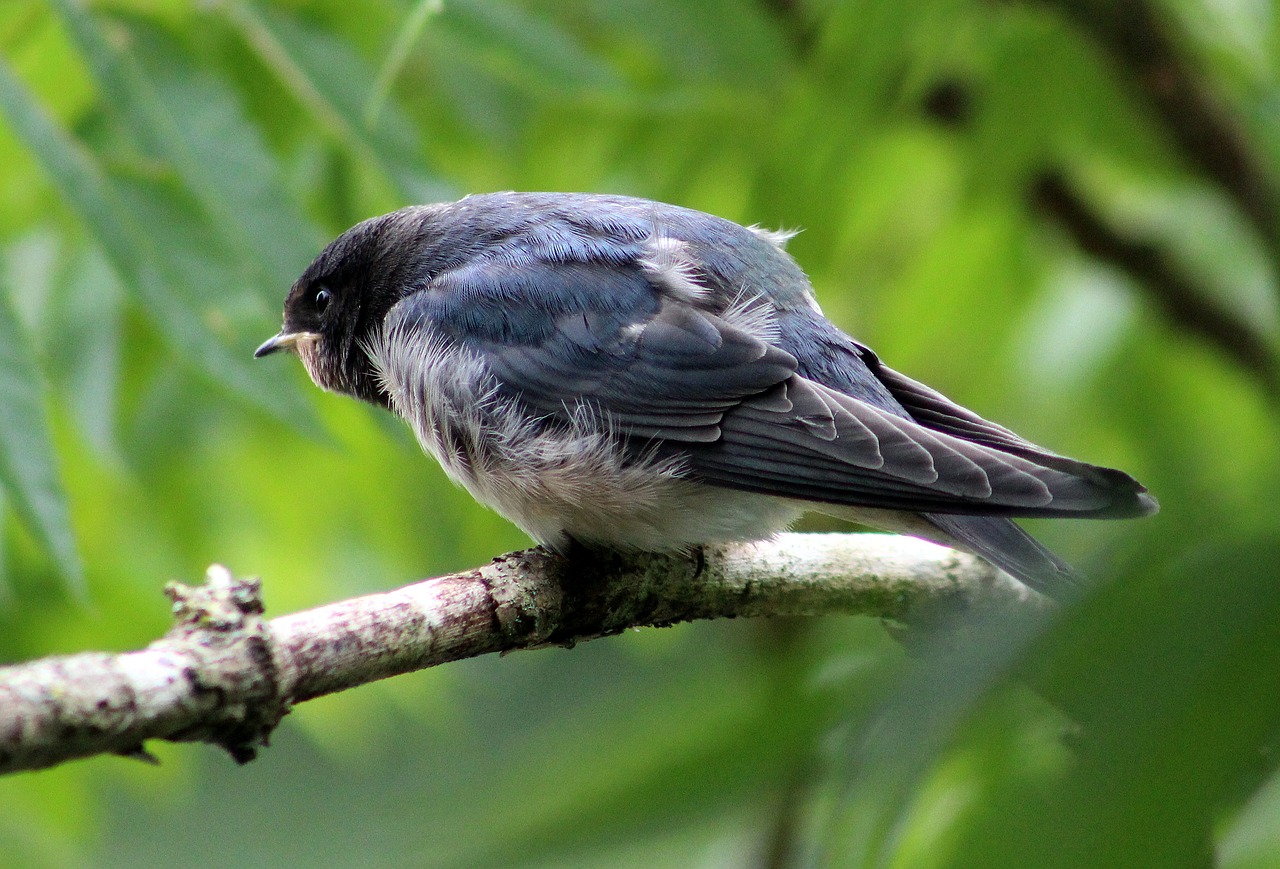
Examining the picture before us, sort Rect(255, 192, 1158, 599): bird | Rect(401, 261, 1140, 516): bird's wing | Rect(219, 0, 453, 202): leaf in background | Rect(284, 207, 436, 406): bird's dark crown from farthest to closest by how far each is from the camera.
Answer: Rect(284, 207, 436, 406): bird's dark crown → Rect(219, 0, 453, 202): leaf in background → Rect(255, 192, 1158, 599): bird → Rect(401, 261, 1140, 516): bird's wing

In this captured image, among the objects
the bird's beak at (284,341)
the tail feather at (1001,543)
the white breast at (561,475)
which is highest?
the bird's beak at (284,341)

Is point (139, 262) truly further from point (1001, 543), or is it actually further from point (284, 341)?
point (1001, 543)

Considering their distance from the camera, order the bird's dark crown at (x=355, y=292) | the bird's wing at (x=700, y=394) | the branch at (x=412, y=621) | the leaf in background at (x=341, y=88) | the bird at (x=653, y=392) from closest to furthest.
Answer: the branch at (x=412, y=621) < the bird's wing at (x=700, y=394) < the bird at (x=653, y=392) < the leaf in background at (x=341, y=88) < the bird's dark crown at (x=355, y=292)

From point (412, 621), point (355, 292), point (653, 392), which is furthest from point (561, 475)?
point (355, 292)

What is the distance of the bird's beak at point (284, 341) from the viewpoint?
3.04 metres

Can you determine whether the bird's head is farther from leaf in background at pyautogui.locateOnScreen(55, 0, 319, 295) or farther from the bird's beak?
leaf in background at pyautogui.locateOnScreen(55, 0, 319, 295)

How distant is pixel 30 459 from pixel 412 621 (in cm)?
77

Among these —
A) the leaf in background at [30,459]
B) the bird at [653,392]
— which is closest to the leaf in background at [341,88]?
the bird at [653,392]

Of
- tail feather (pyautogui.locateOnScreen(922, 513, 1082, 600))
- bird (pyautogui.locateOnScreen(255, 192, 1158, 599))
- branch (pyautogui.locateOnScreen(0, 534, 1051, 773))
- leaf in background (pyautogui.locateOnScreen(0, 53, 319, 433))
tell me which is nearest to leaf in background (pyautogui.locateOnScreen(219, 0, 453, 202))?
bird (pyautogui.locateOnScreen(255, 192, 1158, 599))

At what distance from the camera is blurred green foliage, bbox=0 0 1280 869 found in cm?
174

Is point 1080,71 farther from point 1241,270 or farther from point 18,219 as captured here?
point 18,219

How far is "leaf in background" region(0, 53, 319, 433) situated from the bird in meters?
0.39

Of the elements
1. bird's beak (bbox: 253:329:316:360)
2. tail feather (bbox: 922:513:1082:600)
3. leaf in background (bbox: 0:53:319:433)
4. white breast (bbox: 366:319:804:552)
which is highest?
bird's beak (bbox: 253:329:316:360)

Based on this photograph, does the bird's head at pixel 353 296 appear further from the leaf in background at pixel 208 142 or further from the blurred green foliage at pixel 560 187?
the leaf in background at pixel 208 142
